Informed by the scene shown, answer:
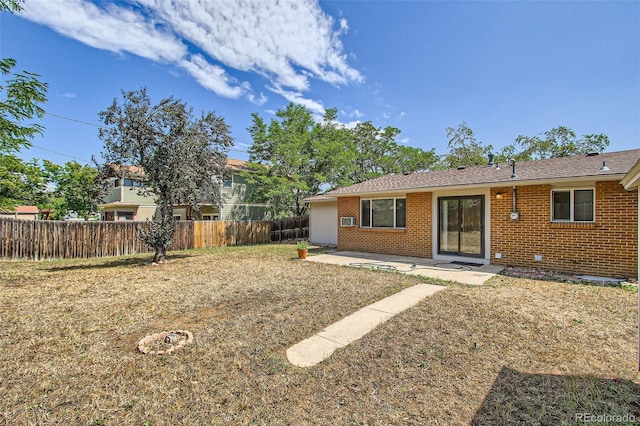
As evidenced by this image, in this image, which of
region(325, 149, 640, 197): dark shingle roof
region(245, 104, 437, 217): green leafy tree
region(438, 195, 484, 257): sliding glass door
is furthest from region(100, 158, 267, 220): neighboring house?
region(438, 195, 484, 257): sliding glass door

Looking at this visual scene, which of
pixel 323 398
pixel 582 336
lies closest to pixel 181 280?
pixel 323 398

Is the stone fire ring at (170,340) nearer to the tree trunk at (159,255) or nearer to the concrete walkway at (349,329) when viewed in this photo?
the concrete walkway at (349,329)

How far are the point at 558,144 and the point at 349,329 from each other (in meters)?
28.5

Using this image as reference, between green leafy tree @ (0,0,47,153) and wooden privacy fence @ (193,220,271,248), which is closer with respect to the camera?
green leafy tree @ (0,0,47,153)

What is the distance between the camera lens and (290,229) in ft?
61.4

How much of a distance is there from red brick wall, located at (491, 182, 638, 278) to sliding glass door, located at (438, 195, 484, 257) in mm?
429

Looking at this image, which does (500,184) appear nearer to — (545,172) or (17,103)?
(545,172)

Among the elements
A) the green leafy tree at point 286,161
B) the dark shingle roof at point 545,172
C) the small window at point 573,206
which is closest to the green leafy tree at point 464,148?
the green leafy tree at point 286,161

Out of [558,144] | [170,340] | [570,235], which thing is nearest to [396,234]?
[570,235]

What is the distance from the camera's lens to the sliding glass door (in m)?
8.78

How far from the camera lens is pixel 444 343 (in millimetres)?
3395

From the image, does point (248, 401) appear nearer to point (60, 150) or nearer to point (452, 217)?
point (452, 217)

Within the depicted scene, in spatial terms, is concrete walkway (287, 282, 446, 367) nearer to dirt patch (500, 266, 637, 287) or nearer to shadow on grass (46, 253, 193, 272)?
dirt patch (500, 266, 637, 287)

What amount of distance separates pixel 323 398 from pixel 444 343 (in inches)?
69.3
